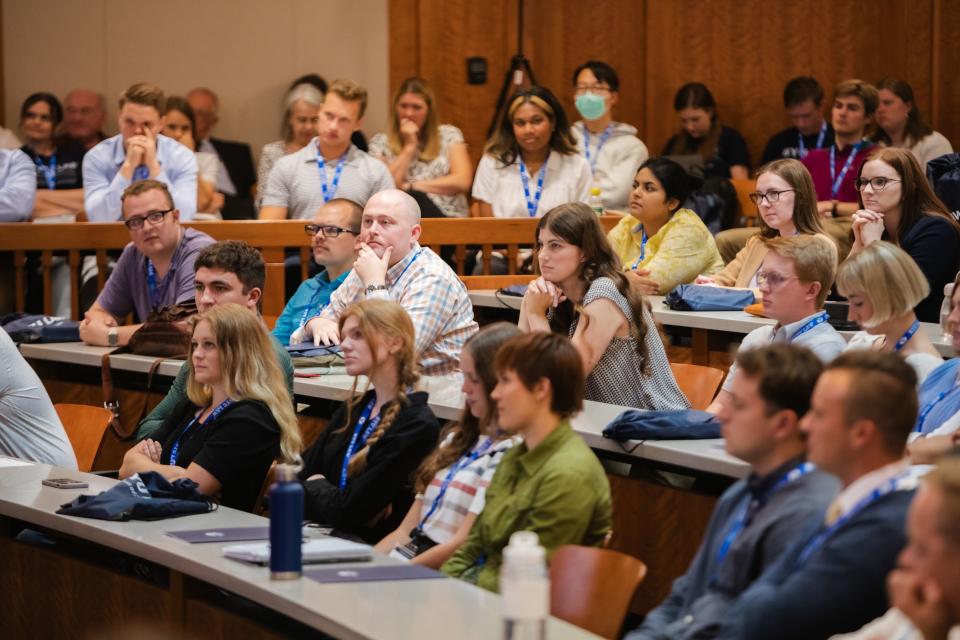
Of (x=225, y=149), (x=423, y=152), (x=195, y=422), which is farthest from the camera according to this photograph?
(x=225, y=149)

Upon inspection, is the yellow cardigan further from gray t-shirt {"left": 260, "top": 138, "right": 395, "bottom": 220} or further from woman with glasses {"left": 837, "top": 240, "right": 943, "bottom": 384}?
woman with glasses {"left": 837, "top": 240, "right": 943, "bottom": 384}

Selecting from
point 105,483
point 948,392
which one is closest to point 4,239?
point 105,483

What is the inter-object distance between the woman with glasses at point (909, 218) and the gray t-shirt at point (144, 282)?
252 cm

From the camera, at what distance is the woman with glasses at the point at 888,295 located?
3709 millimetres

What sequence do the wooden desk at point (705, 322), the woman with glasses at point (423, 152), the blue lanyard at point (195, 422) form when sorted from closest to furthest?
the blue lanyard at point (195, 422) < the wooden desk at point (705, 322) < the woman with glasses at point (423, 152)

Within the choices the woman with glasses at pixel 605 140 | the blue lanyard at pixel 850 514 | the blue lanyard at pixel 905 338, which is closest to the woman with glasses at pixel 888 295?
the blue lanyard at pixel 905 338

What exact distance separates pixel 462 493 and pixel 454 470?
9 centimetres

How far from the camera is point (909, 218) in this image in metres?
5.27

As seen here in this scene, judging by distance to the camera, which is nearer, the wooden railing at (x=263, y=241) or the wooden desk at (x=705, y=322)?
the wooden desk at (x=705, y=322)

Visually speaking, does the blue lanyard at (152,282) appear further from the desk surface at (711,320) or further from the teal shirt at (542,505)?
the teal shirt at (542,505)

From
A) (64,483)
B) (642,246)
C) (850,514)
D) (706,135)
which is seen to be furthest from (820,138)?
(850,514)

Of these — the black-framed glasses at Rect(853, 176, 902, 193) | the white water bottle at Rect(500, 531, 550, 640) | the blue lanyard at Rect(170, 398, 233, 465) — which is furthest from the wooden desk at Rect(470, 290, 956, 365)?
the white water bottle at Rect(500, 531, 550, 640)

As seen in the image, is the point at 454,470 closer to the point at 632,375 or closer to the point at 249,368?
the point at 249,368

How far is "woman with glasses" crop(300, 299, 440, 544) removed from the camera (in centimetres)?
362
